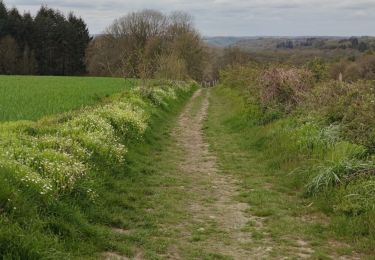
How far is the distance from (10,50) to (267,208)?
7228cm

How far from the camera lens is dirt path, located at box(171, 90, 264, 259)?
21.7 feet

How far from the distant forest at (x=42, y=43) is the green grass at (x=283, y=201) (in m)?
65.6

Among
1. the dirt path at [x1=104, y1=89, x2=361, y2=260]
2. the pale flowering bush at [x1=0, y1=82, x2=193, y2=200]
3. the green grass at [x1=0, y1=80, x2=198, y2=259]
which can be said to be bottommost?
the dirt path at [x1=104, y1=89, x2=361, y2=260]

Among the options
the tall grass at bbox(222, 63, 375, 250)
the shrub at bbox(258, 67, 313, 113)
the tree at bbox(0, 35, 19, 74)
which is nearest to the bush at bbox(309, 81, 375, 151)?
the tall grass at bbox(222, 63, 375, 250)

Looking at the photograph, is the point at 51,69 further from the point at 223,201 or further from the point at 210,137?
the point at 223,201

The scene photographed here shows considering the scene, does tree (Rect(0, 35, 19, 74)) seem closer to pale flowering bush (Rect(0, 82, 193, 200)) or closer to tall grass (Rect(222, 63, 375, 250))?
pale flowering bush (Rect(0, 82, 193, 200))

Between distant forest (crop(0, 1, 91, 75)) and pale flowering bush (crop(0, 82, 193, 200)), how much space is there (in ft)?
213

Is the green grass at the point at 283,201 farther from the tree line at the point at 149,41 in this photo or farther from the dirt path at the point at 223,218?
the tree line at the point at 149,41

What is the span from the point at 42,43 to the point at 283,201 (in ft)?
248

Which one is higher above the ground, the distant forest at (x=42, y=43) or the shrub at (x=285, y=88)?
the distant forest at (x=42, y=43)

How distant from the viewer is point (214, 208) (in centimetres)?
841

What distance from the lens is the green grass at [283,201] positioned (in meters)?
6.77

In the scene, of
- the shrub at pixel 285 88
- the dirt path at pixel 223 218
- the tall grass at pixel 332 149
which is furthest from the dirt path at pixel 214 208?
the shrub at pixel 285 88

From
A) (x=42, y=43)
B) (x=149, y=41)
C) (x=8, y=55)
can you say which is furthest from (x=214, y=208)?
(x=42, y=43)
